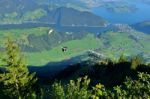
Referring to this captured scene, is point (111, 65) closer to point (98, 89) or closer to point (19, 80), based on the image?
point (19, 80)

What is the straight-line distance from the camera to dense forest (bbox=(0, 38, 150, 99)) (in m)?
20.4

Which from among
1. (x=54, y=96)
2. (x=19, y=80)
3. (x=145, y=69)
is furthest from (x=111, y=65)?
(x=54, y=96)

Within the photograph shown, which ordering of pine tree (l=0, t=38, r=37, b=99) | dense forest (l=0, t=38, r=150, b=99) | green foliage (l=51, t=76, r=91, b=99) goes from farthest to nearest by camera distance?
pine tree (l=0, t=38, r=37, b=99) → green foliage (l=51, t=76, r=91, b=99) → dense forest (l=0, t=38, r=150, b=99)

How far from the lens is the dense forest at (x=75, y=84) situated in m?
20.4

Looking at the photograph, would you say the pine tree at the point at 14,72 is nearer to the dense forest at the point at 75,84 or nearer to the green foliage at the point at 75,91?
the dense forest at the point at 75,84

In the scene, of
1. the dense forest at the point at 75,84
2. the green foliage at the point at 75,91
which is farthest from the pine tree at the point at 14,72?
the green foliage at the point at 75,91

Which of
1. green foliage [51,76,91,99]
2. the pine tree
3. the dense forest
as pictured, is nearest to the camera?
the dense forest

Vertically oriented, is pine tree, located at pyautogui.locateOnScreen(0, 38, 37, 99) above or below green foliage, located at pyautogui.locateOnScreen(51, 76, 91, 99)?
below

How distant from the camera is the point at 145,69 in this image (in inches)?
3465

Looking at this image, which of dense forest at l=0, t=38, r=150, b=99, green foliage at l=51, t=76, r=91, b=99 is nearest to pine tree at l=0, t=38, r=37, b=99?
dense forest at l=0, t=38, r=150, b=99

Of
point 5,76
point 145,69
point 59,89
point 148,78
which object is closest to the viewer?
point 148,78

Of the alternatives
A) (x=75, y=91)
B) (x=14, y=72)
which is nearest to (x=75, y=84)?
(x=75, y=91)

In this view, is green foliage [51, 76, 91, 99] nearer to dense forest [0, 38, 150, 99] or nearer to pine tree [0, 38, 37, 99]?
dense forest [0, 38, 150, 99]

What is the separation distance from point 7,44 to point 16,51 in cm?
179
